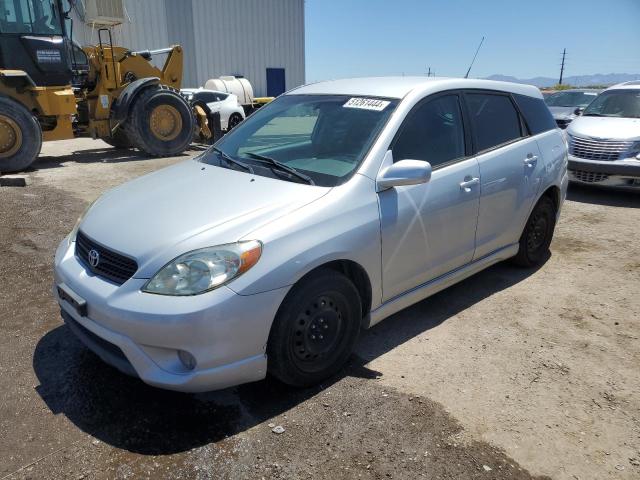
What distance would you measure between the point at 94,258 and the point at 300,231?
3.69 ft

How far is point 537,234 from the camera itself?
4.57m

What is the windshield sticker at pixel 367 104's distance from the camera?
3.29 metres

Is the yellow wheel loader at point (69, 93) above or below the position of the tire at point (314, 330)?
above

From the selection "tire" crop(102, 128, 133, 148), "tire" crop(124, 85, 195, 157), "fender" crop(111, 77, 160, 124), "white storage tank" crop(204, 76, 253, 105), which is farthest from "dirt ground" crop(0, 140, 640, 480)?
"white storage tank" crop(204, 76, 253, 105)

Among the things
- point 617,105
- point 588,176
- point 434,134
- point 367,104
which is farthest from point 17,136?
point 617,105

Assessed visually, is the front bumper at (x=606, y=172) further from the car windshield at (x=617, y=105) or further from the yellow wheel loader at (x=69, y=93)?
the yellow wheel loader at (x=69, y=93)

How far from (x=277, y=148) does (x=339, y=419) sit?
191 centimetres

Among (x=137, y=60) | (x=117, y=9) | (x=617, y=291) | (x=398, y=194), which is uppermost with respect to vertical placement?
(x=117, y=9)

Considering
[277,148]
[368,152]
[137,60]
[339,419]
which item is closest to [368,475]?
[339,419]

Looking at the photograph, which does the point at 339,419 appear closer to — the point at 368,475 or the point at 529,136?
the point at 368,475

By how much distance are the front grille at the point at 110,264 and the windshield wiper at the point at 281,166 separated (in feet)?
3.50

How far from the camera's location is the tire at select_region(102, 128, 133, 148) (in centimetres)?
1185

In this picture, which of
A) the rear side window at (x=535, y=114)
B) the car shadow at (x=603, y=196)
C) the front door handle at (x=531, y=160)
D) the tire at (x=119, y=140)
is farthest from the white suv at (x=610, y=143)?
the tire at (x=119, y=140)

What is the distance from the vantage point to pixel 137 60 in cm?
1161
